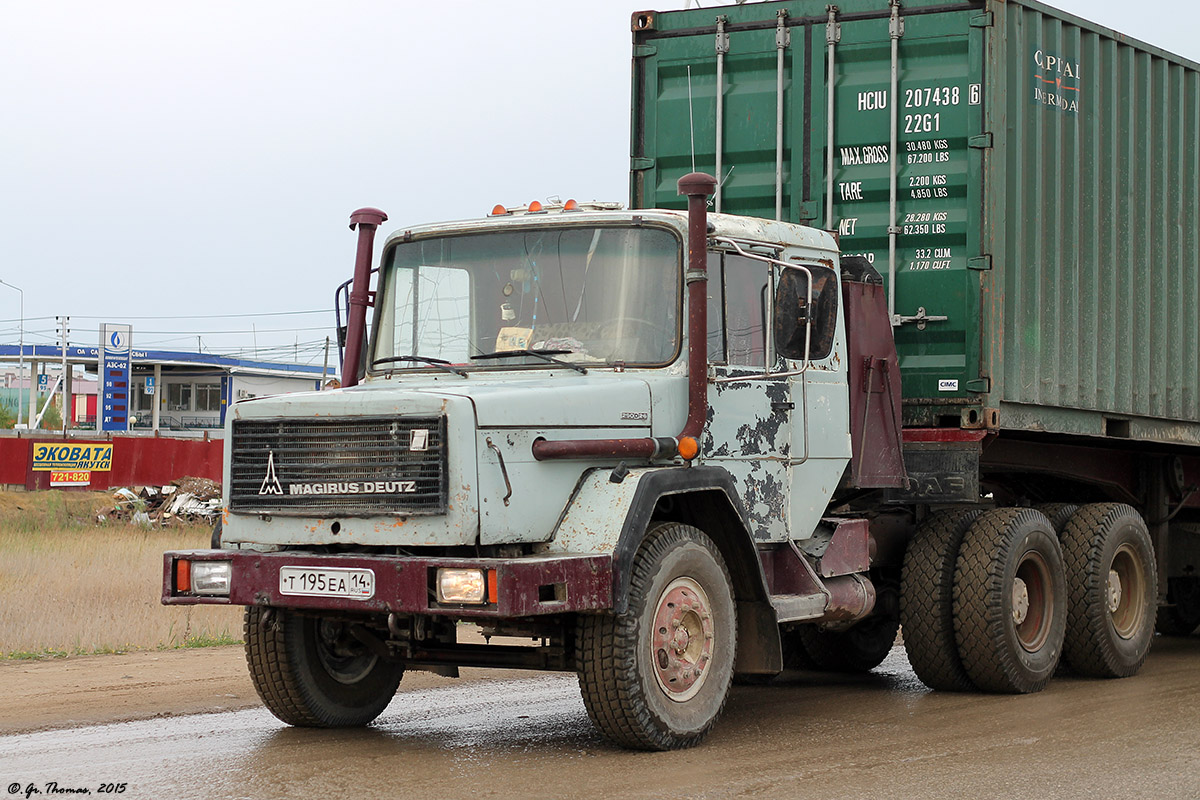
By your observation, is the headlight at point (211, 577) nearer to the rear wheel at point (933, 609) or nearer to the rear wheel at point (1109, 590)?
the rear wheel at point (933, 609)

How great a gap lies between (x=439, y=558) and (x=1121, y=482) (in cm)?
695

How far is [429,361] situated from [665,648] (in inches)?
76.6

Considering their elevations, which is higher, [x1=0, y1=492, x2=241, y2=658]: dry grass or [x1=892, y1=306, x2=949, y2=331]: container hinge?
[x1=892, y1=306, x2=949, y2=331]: container hinge

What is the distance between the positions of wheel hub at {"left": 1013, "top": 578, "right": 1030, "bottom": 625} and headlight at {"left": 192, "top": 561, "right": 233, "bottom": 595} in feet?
16.7

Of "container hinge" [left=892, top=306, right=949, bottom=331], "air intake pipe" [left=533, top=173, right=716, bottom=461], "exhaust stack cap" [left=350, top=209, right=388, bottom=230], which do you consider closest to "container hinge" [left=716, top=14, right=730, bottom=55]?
"container hinge" [left=892, top=306, right=949, bottom=331]

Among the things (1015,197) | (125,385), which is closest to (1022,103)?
(1015,197)

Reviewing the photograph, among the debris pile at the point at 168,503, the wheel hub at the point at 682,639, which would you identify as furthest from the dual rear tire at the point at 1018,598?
the debris pile at the point at 168,503

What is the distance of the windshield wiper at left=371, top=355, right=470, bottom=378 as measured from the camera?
7.84 meters

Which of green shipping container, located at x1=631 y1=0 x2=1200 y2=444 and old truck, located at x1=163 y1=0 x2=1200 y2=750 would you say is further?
green shipping container, located at x1=631 y1=0 x2=1200 y2=444

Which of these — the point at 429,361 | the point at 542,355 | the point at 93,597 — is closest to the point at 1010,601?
the point at 542,355

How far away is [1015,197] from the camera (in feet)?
32.7

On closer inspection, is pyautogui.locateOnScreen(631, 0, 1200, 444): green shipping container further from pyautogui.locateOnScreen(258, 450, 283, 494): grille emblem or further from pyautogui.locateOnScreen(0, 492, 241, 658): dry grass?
pyautogui.locateOnScreen(0, 492, 241, 658): dry grass

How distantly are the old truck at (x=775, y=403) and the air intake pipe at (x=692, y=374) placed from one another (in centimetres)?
2

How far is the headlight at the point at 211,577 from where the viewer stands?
23.7 feet
